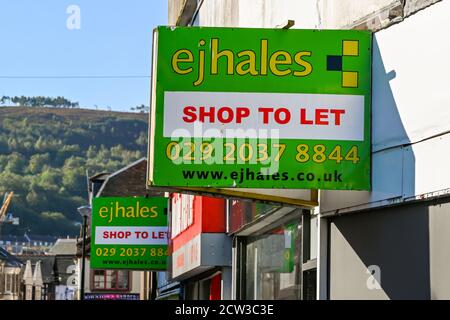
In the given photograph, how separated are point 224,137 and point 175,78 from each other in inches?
24.6

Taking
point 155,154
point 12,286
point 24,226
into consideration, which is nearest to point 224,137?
point 155,154

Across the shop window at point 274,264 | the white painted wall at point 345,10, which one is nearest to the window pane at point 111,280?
the shop window at point 274,264

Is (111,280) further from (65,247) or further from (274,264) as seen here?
(65,247)

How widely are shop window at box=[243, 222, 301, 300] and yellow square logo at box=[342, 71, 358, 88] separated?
2.96 m

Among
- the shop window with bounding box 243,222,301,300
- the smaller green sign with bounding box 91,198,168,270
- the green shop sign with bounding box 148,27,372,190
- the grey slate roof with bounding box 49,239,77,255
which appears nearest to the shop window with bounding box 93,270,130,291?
the smaller green sign with bounding box 91,198,168,270

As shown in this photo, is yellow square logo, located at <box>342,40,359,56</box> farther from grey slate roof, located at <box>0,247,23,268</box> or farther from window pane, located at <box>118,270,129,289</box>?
grey slate roof, located at <box>0,247,23,268</box>

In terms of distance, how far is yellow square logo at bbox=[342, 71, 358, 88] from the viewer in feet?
31.9

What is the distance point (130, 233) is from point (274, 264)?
37.2ft

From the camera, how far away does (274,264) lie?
45.5ft

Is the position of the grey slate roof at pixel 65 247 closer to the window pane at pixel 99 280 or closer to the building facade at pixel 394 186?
the window pane at pixel 99 280

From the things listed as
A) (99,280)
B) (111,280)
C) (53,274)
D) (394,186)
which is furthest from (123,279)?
(394,186)

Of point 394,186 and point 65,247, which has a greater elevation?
point 65,247

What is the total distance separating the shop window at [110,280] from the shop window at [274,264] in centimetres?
5734

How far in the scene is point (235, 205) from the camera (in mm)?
16062
